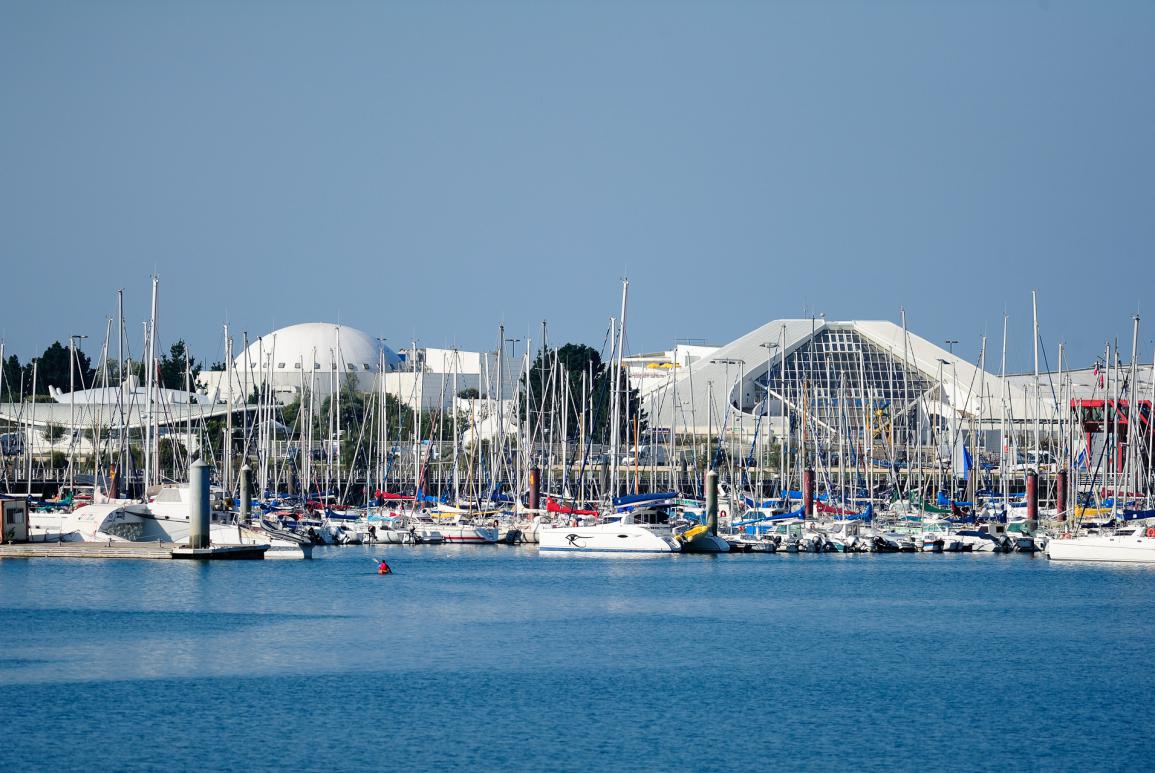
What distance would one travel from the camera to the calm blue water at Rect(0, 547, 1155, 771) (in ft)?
80.5

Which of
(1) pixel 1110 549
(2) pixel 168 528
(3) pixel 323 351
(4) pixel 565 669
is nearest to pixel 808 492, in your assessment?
(1) pixel 1110 549

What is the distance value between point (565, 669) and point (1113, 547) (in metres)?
26.2

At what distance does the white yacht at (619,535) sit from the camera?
54062 mm

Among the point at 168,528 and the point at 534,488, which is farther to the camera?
the point at 534,488

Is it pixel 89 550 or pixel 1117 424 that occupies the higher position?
pixel 1117 424

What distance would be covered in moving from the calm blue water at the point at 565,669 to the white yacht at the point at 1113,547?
2.83m

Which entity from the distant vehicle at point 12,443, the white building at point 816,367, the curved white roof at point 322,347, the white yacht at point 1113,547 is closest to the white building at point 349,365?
the curved white roof at point 322,347

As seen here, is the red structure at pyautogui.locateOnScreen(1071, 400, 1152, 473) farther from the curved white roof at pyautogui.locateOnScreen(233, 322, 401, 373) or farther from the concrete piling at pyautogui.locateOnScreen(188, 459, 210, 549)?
the curved white roof at pyautogui.locateOnScreen(233, 322, 401, 373)

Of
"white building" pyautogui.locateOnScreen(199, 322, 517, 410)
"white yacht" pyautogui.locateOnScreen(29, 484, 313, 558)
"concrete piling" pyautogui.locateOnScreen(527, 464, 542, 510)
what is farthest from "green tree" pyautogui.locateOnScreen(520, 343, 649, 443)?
"white yacht" pyautogui.locateOnScreen(29, 484, 313, 558)

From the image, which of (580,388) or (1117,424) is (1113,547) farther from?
(580,388)

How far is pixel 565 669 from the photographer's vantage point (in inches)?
1235

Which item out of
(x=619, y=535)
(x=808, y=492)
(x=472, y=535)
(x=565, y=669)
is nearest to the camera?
(x=565, y=669)

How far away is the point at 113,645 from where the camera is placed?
33.2 metres

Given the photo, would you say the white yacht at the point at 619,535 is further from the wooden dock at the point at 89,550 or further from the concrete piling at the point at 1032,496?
the concrete piling at the point at 1032,496
